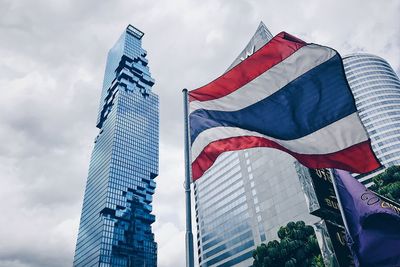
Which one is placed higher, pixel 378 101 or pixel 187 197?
pixel 378 101

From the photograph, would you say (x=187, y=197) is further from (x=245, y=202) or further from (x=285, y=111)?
(x=245, y=202)

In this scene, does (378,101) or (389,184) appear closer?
(389,184)

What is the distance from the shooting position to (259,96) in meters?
9.80

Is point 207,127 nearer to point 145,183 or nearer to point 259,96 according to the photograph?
point 259,96

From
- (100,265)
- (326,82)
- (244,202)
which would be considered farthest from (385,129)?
(326,82)

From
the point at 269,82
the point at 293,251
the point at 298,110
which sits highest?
the point at 293,251

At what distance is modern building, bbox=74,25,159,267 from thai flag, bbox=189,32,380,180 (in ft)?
414

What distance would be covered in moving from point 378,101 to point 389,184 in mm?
99561

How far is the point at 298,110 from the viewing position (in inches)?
364

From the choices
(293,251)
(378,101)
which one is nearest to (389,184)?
(293,251)

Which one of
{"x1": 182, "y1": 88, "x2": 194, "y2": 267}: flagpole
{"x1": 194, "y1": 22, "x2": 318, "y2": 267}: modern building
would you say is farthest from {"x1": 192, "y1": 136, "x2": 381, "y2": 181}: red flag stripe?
{"x1": 194, "y1": 22, "x2": 318, "y2": 267}: modern building

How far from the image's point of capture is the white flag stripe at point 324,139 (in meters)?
8.38

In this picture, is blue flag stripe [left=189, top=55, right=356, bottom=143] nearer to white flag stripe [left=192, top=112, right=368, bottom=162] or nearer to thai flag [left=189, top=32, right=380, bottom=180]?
thai flag [left=189, top=32, right=380, bottom=180]

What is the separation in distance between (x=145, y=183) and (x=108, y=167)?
737 inches
